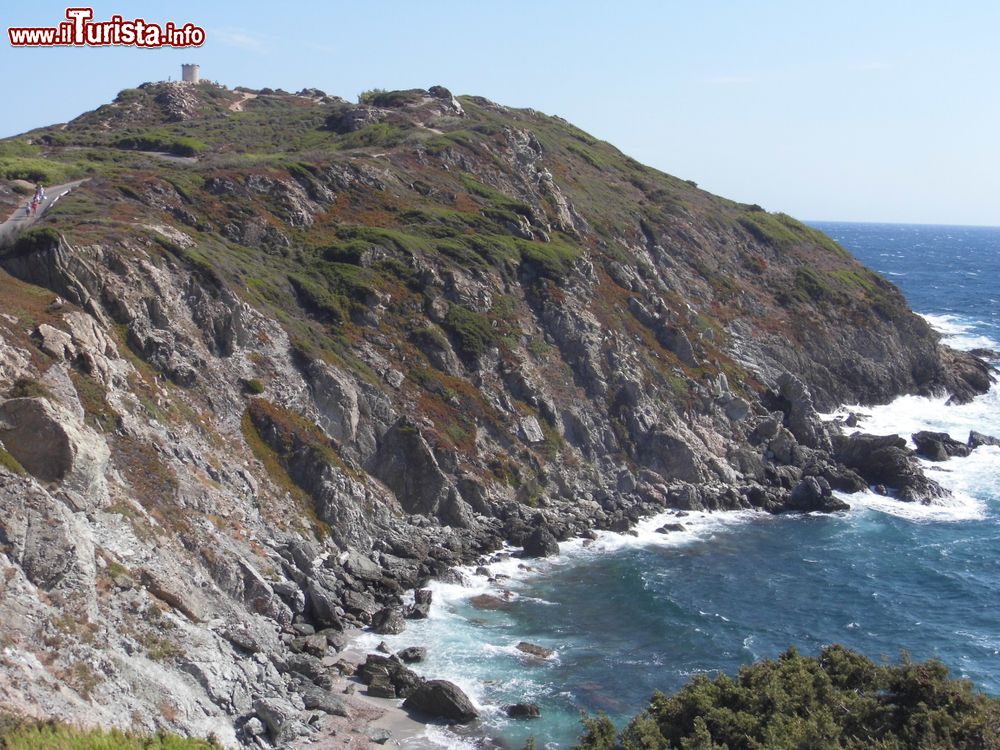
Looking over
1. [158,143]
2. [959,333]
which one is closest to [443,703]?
[158,143]

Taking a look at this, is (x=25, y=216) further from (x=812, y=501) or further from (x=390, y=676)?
(x=812, y=501)

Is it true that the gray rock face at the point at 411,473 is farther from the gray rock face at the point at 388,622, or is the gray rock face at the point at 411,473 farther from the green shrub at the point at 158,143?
the green shrub at the point at 158,143

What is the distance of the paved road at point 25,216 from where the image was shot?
5116 cm

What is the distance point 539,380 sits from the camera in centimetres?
6762

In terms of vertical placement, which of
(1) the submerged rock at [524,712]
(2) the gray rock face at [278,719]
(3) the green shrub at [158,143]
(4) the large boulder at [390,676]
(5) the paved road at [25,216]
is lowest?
(1) the submerged rock at [524,712]

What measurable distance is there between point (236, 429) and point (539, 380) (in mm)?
24373

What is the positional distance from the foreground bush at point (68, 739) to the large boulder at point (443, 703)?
11.7 m

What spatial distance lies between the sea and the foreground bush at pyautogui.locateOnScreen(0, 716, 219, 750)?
11.6 meters

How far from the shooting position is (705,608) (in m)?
48.3

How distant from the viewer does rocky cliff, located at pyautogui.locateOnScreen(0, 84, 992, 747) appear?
112 ft

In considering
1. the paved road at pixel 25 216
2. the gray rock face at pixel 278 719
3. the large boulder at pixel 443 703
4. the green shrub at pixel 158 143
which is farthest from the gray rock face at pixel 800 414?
the green shrub at pixel 158 143

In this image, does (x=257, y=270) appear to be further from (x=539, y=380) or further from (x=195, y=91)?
(x=195, y=91)

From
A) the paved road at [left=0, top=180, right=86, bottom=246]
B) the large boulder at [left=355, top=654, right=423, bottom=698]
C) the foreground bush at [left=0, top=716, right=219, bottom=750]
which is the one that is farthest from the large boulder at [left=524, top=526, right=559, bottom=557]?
the paved road at [left=0, top=180, right=86, bottom=246]

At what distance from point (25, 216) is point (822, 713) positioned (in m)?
51.3
